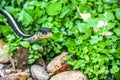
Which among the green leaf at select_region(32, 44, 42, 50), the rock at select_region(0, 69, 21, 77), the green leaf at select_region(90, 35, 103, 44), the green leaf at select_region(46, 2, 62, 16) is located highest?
the green leaf at select_region(46, 2, 62, 16)

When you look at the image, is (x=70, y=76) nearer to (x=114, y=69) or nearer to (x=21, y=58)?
(x=114, y=69)

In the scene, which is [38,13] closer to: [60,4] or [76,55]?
[60,4]

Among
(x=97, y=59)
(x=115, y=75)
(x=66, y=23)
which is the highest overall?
(x=66, y=23)

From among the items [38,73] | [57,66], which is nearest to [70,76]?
[57,66]

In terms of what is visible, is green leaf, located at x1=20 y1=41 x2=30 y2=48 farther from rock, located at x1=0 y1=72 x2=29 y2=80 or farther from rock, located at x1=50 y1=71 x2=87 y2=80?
rock, located at x1=50 y1=71 x2=87 y2=80

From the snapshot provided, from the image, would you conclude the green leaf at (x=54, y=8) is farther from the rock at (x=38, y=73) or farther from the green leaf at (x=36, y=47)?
the rock at (x=38, y=73)

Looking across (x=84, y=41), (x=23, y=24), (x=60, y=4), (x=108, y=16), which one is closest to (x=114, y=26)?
(x=108, y=16)

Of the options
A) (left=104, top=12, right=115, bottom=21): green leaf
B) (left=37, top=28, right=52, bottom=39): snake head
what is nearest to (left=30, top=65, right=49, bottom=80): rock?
(left=37, top=28, right=52, bottom=39): snake head
